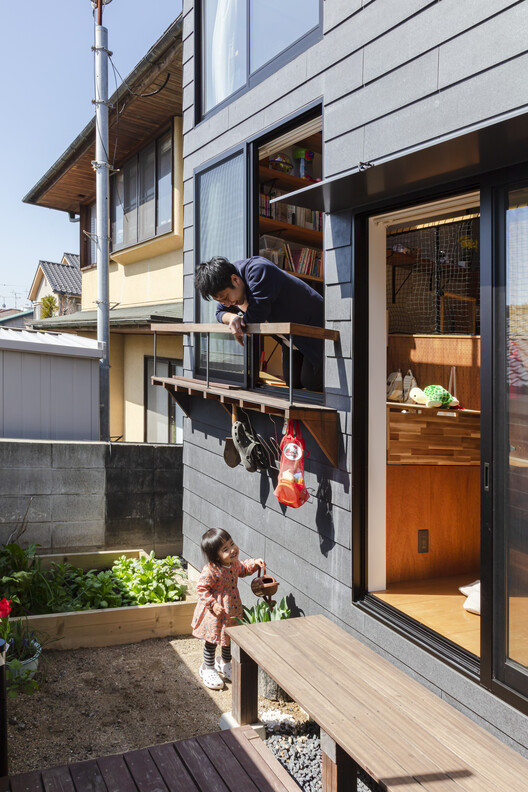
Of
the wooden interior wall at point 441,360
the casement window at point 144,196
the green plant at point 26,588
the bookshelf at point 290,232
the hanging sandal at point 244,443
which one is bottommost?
the green plant at point 26,588

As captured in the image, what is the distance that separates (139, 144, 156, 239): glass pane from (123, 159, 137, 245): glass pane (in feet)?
0.89

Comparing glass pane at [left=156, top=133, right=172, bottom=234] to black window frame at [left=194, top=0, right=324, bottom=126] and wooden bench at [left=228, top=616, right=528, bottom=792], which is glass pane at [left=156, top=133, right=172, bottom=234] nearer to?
black window frame at [left=194, top=0, right=324, bottom=126]

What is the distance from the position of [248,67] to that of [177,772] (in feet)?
14.4

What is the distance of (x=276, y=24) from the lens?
3.96 metres

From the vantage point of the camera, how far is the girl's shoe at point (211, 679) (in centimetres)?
394

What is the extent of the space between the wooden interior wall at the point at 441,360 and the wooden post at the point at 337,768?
2.28 metres

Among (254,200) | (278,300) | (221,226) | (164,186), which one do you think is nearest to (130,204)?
(164,186)

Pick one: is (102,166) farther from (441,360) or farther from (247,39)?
(441,360)

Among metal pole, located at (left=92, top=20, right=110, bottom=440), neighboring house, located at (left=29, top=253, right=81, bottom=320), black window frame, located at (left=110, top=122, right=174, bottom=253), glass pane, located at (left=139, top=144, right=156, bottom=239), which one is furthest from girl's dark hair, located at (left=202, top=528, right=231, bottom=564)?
neighboring house, located at (left=29, top=253, right=81, bottom=320)

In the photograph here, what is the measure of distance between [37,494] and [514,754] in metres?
4.80

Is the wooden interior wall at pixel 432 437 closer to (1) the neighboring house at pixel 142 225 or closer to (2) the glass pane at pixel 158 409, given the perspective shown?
(1) the neighboring house at pixel 142 225

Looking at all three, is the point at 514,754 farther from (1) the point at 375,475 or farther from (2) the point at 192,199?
(2) the point at 192,199

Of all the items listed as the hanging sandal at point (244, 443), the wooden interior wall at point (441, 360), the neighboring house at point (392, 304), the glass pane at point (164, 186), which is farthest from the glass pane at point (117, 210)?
the wooden interior wall at point (441, 360)

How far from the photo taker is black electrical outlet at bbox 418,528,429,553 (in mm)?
3600
